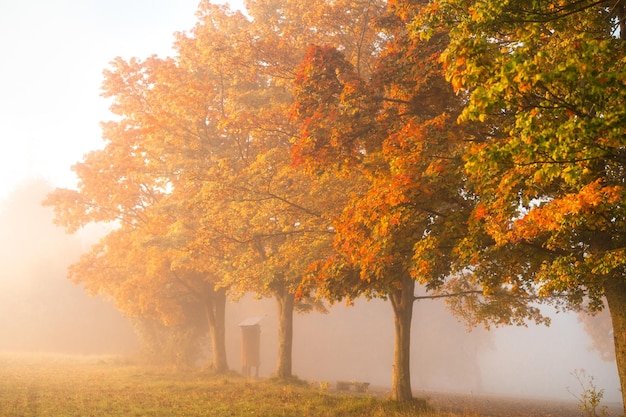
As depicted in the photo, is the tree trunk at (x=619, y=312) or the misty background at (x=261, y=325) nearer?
the tree trunk at (x=619, y=312)

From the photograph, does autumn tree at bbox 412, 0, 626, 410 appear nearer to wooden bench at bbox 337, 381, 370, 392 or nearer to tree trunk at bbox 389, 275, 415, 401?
tree trunk at bbox 389, 275, 415, 401

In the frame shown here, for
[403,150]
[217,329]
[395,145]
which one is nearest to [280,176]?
[395,145]

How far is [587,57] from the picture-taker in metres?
5.44

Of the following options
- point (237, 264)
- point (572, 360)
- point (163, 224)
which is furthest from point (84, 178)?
point (572, 360)

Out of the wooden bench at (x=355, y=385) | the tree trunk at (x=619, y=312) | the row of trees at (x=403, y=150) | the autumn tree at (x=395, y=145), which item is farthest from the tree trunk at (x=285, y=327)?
the tree trunk at (x=619, y=312)

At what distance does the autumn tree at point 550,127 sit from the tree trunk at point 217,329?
20.7 meters

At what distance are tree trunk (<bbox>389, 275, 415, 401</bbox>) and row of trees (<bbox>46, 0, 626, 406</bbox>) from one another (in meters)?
0.05

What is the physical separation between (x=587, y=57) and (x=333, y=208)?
1025 cm

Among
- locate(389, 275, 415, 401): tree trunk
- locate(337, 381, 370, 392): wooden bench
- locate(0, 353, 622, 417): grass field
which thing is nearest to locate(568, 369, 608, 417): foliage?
locate(0, 353, 622, 417): grass field

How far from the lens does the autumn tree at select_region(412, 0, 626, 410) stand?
18.0ft

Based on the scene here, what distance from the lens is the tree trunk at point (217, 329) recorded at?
2680 cm

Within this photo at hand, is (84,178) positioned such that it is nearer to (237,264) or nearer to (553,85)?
(237,264)

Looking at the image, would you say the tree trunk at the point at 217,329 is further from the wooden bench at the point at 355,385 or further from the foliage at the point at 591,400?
the foliage at the point at 591,400

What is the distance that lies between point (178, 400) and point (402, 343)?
8.04 metres
